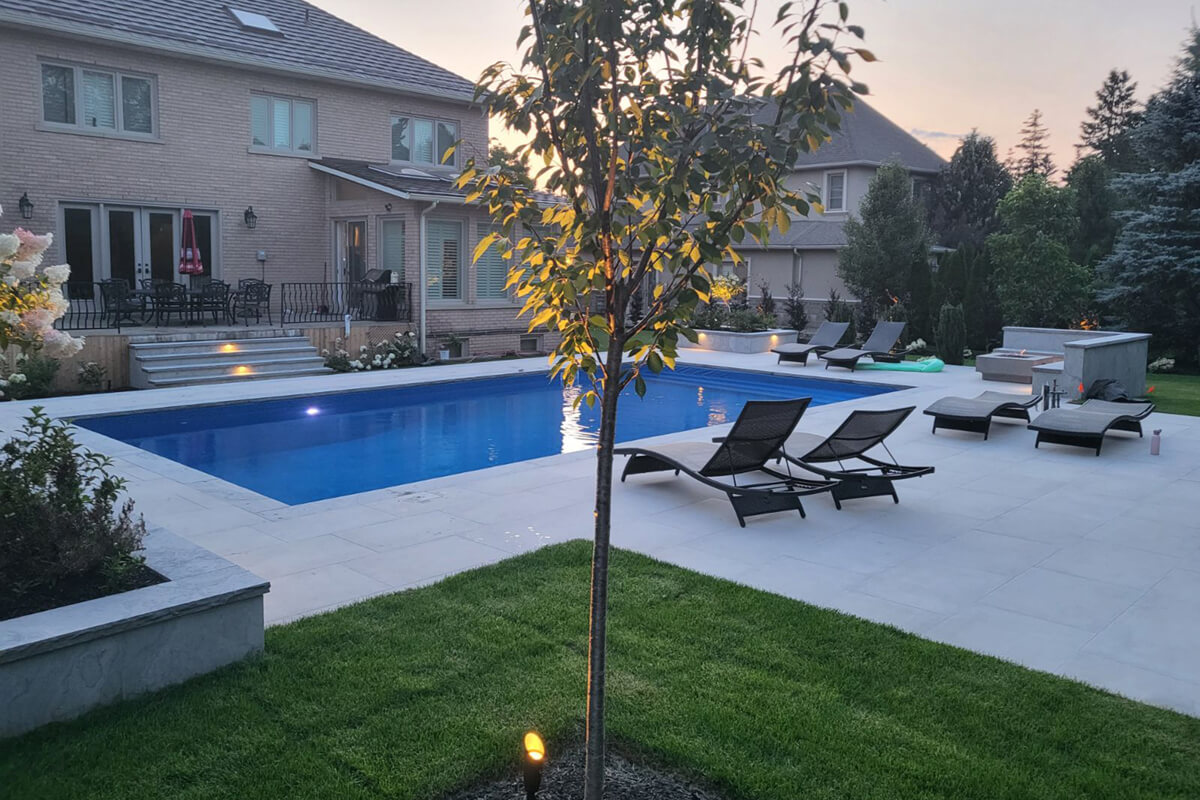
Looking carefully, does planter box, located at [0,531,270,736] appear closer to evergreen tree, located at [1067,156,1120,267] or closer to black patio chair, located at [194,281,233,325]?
black patio chair, located at [194,281,233,325]

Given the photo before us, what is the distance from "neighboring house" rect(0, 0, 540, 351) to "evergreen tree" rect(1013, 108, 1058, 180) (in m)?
45.1

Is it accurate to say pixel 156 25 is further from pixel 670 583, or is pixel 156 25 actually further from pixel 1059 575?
pixel 1059 575

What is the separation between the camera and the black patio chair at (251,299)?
19.1m

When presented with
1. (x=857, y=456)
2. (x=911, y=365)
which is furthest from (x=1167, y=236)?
(x=857, y=456)

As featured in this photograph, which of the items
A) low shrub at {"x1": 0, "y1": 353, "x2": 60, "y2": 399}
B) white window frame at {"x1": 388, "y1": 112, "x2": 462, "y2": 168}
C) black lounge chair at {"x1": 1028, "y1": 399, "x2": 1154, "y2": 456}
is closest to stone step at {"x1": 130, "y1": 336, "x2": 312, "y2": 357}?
low shrub at {"x1": 0, "y1": 353, "x2": 60, "y2": 399}

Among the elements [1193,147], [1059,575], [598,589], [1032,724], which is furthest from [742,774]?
[1193,147]

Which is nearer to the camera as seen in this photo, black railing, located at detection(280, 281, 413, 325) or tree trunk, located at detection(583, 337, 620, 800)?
tree trunk, located at detection(583, 337, 620, 800)

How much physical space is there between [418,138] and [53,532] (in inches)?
818

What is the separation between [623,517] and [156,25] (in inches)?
670

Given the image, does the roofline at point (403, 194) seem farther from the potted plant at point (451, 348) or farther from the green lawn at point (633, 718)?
the green lawn at point (633, 718)

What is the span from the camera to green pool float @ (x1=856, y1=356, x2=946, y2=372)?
19438mm

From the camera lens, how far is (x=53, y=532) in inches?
186

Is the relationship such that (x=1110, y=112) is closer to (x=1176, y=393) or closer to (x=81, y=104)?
(x=1176, y=393)

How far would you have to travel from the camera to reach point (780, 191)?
3.12 metres
